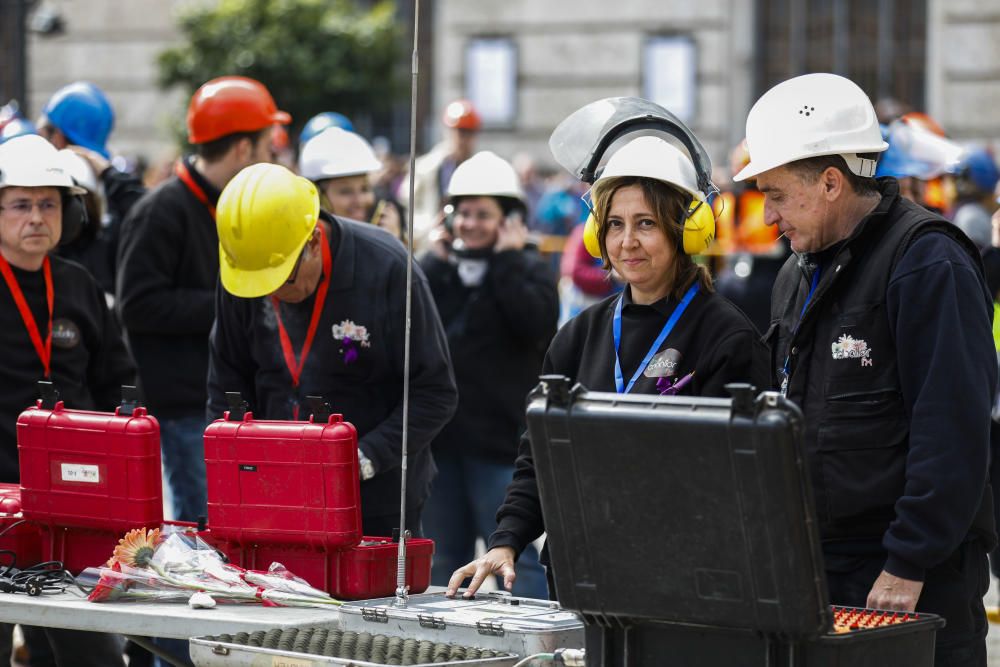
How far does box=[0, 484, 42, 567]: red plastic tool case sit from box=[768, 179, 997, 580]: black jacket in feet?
7.33

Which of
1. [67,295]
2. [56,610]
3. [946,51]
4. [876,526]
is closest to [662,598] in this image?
[876,526]

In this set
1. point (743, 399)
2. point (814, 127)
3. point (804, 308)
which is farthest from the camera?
point (804, 308)

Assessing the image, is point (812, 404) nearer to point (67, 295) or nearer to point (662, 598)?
point (662, 598)

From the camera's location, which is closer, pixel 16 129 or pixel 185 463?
pixel 185 463

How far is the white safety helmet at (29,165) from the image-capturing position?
5.42 metres

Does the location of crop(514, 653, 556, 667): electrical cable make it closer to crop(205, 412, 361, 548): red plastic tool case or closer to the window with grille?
crop(205, 412, 361, 548): red plastic tool case

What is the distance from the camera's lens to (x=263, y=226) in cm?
464

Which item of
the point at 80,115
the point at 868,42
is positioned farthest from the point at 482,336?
the point at 868,42

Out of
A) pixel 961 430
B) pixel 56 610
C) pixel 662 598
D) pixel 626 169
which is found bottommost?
pixel 56 610

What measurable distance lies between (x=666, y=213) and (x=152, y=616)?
1.58 m

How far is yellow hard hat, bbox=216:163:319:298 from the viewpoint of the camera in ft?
15.2

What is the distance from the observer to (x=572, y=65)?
22.4 m

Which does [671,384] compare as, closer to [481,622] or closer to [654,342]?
[654,342]

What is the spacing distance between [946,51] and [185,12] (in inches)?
382
